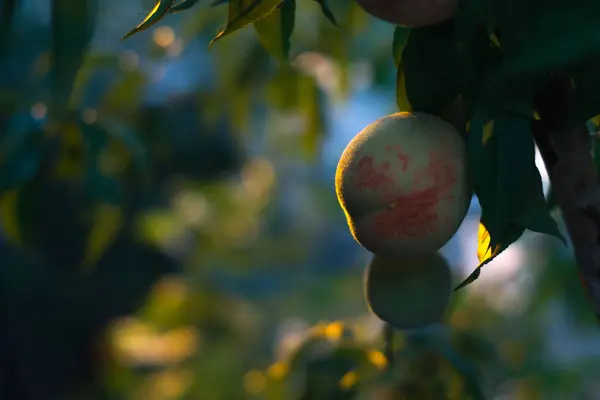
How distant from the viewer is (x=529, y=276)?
1.64 meters

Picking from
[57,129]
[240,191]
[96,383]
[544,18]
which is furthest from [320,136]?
[96,383]

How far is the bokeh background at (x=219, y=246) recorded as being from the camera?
760 millimetres

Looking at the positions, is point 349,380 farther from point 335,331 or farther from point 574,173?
point 574,173

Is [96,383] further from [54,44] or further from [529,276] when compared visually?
[54,44]

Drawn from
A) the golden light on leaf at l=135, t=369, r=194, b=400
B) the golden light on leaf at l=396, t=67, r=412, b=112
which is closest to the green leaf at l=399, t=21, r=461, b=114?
the golden light on leaf at l=396, t=67, r=412, b=112

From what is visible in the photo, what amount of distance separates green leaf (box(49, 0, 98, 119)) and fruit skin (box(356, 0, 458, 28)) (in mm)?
172

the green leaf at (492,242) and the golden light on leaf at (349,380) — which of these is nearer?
the green leaf at (492,242)

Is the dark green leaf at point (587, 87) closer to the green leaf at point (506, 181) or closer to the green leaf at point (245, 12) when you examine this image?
the green leaf at point (506, 181)

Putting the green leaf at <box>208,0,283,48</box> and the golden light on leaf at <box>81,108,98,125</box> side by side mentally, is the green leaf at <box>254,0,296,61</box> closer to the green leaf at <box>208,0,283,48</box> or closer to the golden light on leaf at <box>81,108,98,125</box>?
the green leaf at <box>208,0,283,48</box>

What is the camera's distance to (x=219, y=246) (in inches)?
100

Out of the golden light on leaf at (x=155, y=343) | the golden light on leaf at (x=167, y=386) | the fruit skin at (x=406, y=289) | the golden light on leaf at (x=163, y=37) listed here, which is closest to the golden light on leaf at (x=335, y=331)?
the fruit skin at (x=406, y=289)

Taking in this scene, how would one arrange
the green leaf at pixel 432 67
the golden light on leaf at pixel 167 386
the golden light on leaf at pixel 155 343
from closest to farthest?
1. the green leaf at pixel 432 67
2. the golden light on leaf at pixel 167 386
3. the golden light on leaf at pixel 155 343

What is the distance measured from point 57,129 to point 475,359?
56 centimetres

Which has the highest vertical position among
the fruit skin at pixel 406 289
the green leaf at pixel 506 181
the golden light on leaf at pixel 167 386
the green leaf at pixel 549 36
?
the green leaf at pixel 549 36
